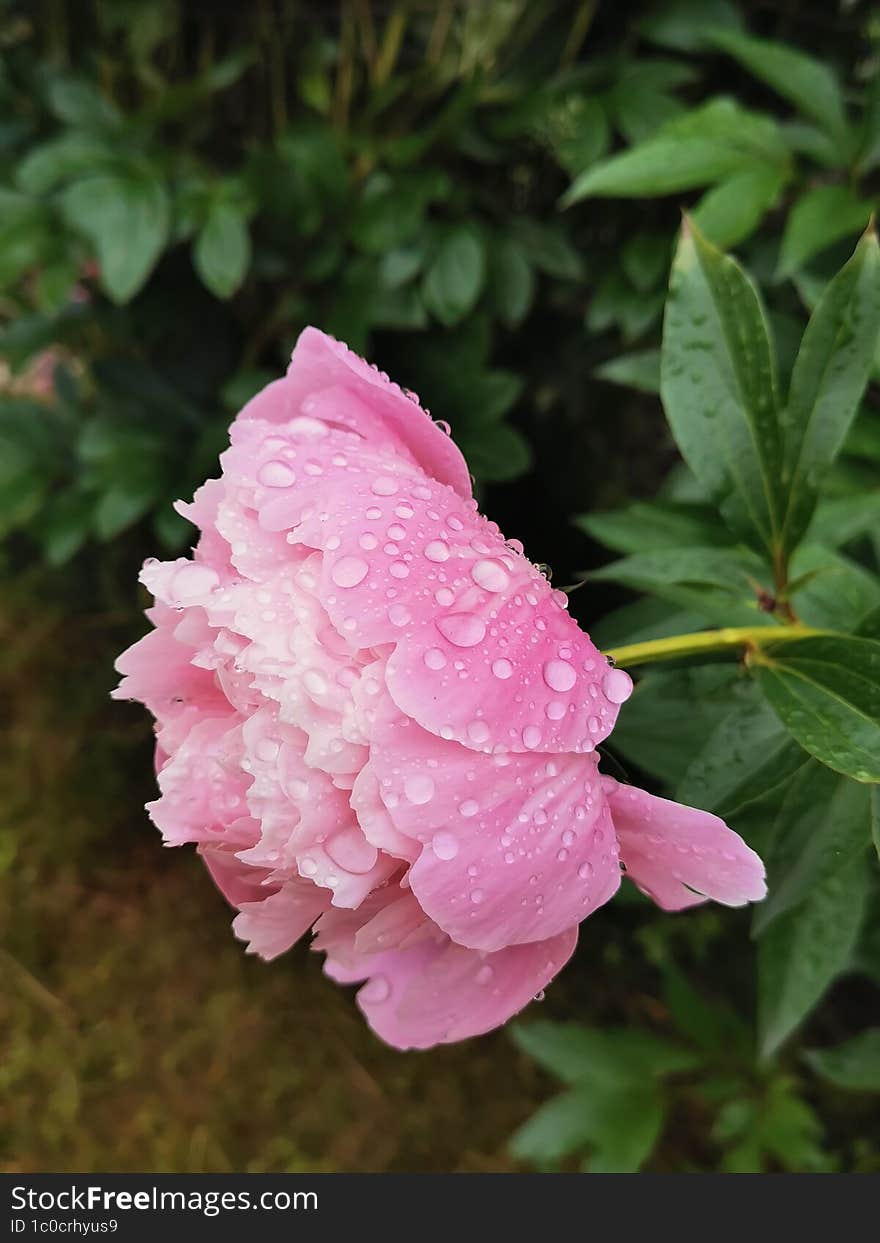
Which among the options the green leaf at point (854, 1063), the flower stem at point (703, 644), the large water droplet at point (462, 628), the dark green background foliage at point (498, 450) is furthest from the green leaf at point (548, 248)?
the green leaf at point (854, 1063)

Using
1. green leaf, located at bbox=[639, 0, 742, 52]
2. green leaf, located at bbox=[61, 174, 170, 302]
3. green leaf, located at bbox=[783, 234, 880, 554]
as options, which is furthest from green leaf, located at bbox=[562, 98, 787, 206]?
green leaf, located at bbox=[61, 174, 170, 302]

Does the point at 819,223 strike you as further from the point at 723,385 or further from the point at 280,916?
the point at 280,916

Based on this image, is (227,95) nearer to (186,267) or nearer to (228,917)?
(186,267)

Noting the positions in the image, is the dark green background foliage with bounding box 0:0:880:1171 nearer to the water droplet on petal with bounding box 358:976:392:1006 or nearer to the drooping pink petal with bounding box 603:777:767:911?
the drooping pink petal with bounding box 603:777:767:911

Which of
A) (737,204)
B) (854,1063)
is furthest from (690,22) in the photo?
(854,1063)

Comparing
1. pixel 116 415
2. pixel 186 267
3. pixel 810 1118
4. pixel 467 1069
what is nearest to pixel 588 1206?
pixel 810 1118

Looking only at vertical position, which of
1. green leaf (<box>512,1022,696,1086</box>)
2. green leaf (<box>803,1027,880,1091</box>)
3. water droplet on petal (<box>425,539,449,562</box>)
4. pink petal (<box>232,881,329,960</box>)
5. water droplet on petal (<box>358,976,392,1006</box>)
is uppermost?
water droplet on petal (<box>425,539,449,562</box>)

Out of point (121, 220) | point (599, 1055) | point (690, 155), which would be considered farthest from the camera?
point (599, 1055)
